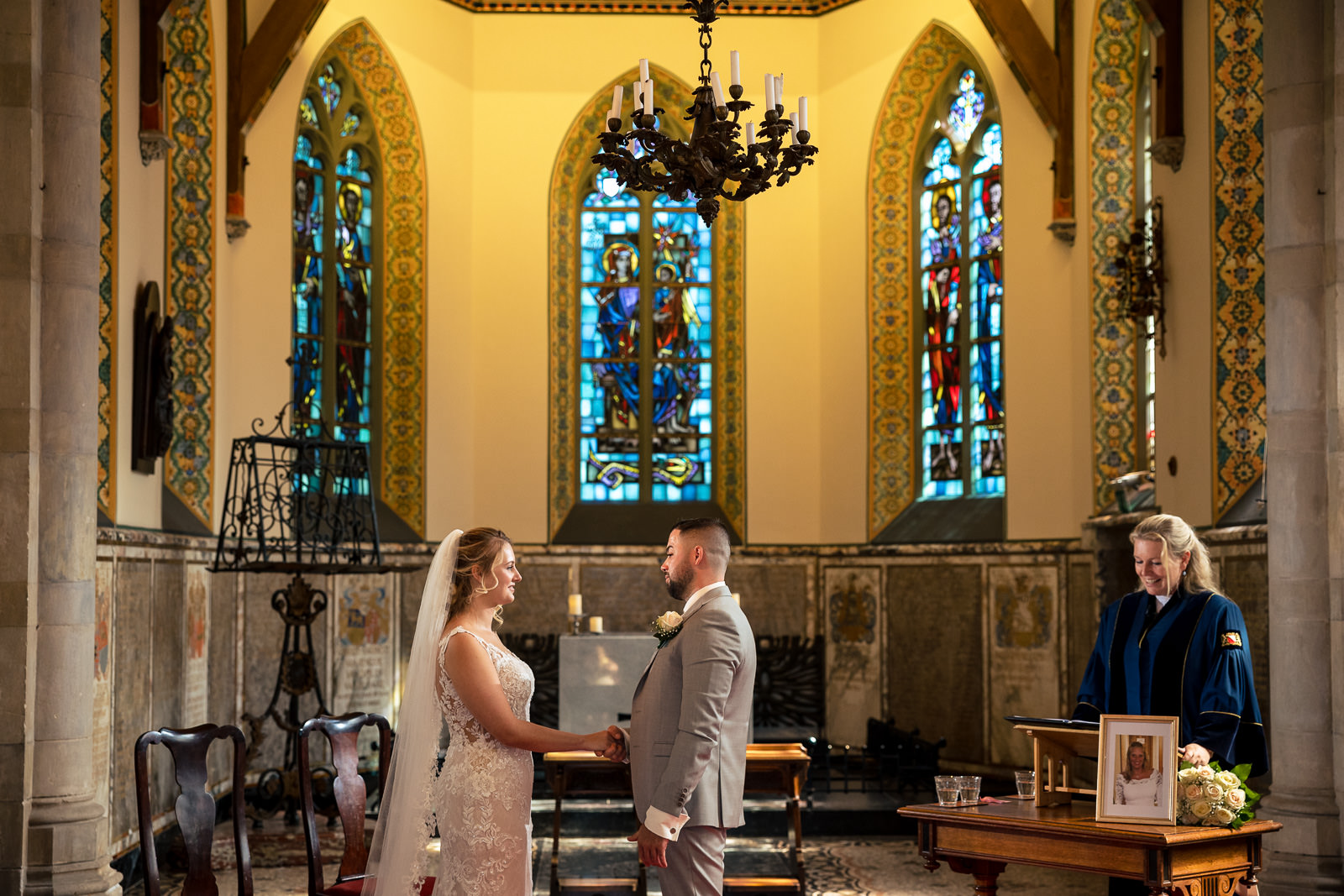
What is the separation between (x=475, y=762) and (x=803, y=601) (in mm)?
7778

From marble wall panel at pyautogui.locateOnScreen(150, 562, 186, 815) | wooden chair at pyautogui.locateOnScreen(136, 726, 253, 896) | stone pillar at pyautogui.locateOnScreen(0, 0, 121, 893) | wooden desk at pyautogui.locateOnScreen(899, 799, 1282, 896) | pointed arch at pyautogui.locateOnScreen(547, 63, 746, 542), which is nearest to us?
wooden desk at pyautogui.locateOnScreen(899, 799, 1282, 896)

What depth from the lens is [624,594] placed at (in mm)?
11383

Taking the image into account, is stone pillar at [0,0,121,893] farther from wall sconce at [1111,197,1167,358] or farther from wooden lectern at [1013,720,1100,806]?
wall sconce at [1111,197,1167,358]

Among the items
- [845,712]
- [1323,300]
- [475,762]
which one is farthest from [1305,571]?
[845,712]

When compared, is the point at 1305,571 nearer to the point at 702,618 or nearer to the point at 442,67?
the point at 702,618

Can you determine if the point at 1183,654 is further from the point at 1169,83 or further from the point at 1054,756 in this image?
the point at 1169,83

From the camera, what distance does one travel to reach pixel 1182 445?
305 inches

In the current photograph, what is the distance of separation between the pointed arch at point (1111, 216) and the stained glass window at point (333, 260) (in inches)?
219

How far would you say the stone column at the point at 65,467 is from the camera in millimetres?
5180

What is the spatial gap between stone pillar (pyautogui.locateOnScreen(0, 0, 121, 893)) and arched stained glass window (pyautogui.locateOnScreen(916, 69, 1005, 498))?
690 cm

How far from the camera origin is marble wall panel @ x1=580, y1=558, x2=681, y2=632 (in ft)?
37.2

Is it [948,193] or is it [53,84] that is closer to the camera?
[53,84]

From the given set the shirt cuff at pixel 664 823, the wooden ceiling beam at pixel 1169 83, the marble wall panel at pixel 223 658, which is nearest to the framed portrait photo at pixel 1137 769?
the shirt cuff at pixel 664 823

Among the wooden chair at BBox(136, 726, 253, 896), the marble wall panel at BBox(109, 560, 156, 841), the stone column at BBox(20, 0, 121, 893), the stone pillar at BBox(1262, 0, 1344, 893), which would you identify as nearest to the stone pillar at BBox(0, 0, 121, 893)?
the stone column at BBox(20, 0, 121, 893)
